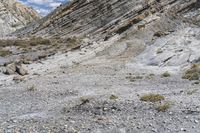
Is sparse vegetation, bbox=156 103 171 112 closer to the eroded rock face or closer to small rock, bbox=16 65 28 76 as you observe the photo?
the eroded rock face

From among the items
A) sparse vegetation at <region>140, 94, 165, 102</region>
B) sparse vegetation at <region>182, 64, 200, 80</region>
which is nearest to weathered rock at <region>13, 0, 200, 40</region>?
sparse vegetation at <region>182, 64, 200, 80</region>

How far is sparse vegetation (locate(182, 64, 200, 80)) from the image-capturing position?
32737mm

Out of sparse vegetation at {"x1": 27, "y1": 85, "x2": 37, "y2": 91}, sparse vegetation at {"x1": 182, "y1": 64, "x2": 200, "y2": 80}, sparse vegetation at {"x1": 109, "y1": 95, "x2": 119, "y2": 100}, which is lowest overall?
sparse vegetation at {"x1": 182, "y1": 64, "x2": 200, "y2": 80}

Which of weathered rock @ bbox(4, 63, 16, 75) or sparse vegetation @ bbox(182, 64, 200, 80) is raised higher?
weathered rock @ bbox(4, 63, 16, 75)

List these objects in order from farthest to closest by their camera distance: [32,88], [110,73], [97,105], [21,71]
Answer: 1. [21,71]
2. [110,73]
3. [32,88]
4. [97,105]

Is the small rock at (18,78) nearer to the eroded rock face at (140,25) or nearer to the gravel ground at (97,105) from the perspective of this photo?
the gravel ground at (97,105)

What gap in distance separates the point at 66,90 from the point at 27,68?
15.0 meters

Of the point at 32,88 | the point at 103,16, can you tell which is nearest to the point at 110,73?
the point at 32,88

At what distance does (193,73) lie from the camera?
3412cm

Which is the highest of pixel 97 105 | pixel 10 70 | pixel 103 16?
pixel 97 105

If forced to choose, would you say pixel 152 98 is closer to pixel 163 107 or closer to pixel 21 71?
pixel 163 107

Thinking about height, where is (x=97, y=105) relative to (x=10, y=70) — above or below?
above

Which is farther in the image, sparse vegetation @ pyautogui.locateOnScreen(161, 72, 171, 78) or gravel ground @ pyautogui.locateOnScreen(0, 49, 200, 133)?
sparse vegetation @ pyautogui.locateOnScreen(161, 72, 171, 78)

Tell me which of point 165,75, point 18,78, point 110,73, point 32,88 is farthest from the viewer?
point 110,73
